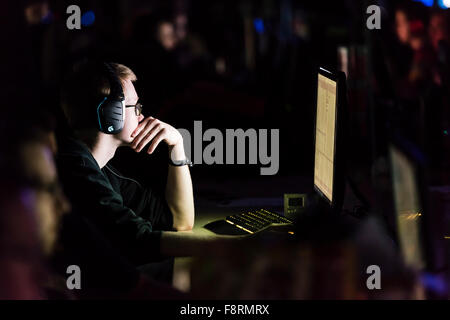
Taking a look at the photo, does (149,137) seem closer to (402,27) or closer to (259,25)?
(402,27)

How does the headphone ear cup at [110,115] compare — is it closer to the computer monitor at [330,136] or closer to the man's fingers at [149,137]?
the man's fingers at [149,137]

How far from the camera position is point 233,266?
69.9 inches

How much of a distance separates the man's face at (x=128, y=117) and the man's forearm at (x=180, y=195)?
0.57 ft

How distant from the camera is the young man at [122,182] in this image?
1.85 meters

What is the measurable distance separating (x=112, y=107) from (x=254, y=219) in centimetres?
64

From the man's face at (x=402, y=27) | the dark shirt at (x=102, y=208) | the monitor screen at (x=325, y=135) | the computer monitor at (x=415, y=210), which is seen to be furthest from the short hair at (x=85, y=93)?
the man's face at (x=402, y=27)

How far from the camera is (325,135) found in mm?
1970

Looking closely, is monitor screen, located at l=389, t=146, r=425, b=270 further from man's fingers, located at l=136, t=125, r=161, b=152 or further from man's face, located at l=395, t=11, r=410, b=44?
man's face, located at l=395, t=11, r=410, b=44

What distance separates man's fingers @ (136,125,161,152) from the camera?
2.05 m

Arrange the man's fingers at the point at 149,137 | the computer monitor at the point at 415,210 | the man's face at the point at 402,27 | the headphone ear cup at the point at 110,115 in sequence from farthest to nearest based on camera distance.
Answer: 1. the man's face at the point at 402,27
2. the man's fingers at the point at 149,137
3. the headphone ear cup at the point at 110,115
4. the computer monitor at the point at 415,210

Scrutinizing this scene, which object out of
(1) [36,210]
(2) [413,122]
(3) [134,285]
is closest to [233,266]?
(3) [134,285]

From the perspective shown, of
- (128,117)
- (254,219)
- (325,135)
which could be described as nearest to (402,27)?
(325,135)

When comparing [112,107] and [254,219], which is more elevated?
[112,107]
